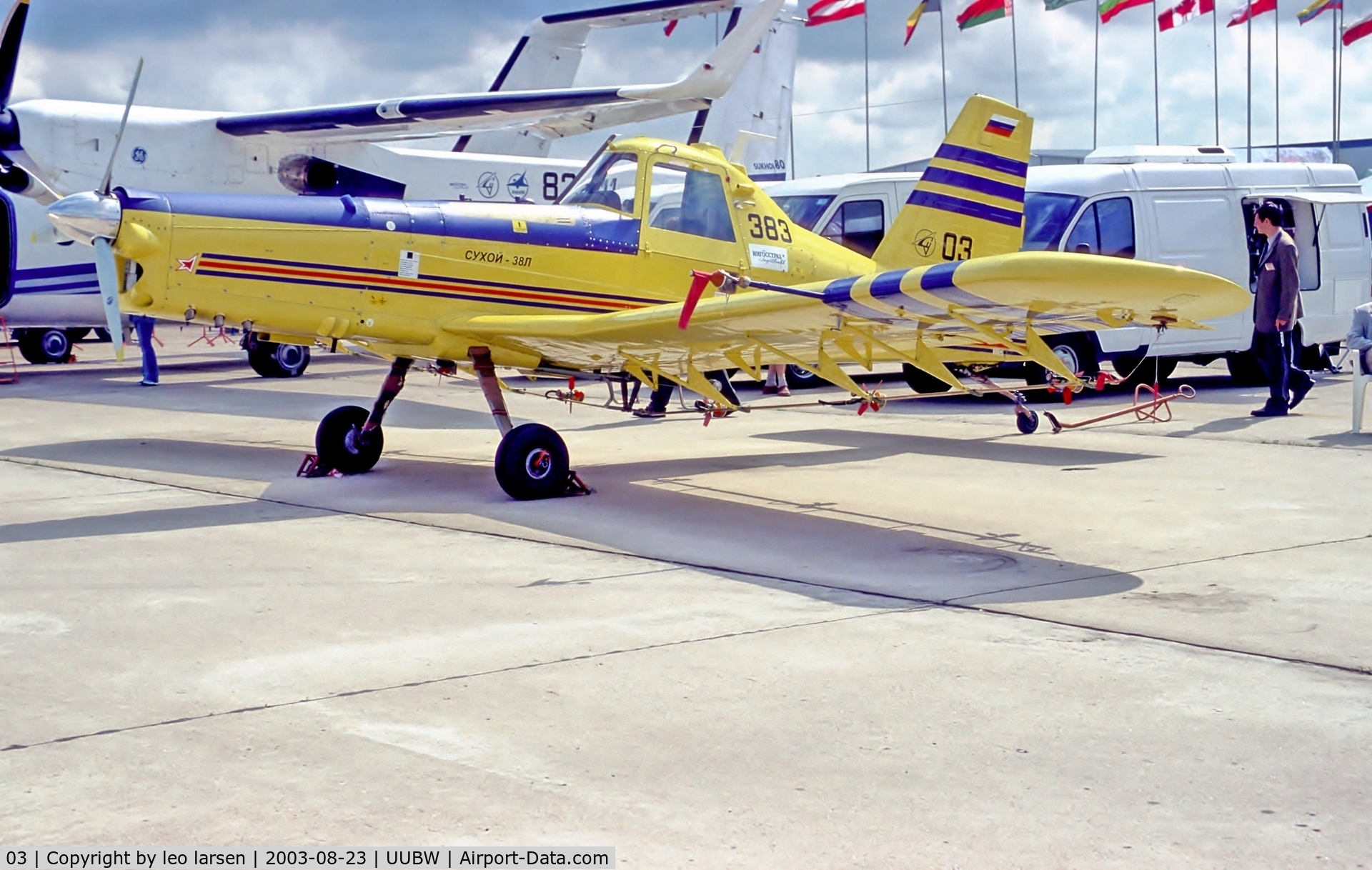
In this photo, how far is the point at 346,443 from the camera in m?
9.91

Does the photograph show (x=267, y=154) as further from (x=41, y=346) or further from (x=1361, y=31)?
(x=1361, y=31)

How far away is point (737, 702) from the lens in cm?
444

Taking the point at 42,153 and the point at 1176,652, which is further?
the point at 42,153

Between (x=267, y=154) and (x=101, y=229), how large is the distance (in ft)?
39.9

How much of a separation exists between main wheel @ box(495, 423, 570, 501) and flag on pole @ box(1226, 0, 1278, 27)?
42324 mm

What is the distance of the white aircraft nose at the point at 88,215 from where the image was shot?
778 centimetres

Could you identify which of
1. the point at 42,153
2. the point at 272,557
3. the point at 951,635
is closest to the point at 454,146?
the point at 42,153

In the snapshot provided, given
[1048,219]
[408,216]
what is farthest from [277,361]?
[408,216]

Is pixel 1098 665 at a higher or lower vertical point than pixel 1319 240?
lower

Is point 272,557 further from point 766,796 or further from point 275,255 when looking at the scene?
point 766,796

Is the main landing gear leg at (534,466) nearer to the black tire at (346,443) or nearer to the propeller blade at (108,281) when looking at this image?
the black tire at (346,443)

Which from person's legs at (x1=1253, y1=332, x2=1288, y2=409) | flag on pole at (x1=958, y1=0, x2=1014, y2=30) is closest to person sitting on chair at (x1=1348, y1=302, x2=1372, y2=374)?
person's legs at (x1=1253, y1=332, x2=1288, y2=409)

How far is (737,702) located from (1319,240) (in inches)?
559

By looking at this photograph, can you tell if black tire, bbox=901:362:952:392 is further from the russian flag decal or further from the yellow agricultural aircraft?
the russian flag decal
